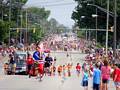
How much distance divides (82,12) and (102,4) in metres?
6.73

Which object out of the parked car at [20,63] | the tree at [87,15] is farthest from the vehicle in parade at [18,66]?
the tree at [87,15]

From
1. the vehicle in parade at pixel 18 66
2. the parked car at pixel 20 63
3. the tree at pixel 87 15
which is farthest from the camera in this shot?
the tree at pixel 87 15

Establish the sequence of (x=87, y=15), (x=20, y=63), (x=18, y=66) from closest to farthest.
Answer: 1. (x=18, y=66)
2. (x=20, y=63)
3. (x=87, y=15)

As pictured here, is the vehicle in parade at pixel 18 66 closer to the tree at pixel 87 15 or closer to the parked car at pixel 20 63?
the parked car at pixel 20 63

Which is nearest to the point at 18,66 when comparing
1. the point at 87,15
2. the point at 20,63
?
the point at 20,63

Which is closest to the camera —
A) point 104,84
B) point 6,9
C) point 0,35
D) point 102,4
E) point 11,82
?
point 104,84

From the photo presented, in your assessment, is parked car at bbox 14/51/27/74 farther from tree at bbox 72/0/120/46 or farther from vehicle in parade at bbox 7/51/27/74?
tree at bbox 72/0/120/46

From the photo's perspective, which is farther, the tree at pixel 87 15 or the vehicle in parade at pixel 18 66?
the tree at pixel 87 15

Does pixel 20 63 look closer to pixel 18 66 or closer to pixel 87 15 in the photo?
pixel 18 66

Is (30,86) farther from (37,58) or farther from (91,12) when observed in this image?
(91,12)

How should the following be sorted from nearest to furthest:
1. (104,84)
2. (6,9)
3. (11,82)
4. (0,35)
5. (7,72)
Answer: (104,84) → (11,82) → (7,72) → (0,35) → (6,9)

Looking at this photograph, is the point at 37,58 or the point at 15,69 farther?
the point at 15,69

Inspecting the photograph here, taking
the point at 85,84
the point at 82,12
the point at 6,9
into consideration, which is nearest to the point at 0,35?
the point at 82,12

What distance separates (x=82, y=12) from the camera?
122 meters
